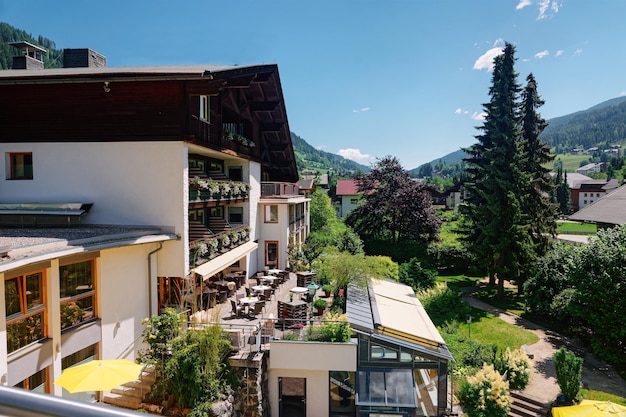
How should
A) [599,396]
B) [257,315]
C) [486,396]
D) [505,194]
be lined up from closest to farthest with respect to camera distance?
[486,396], [599,396], [257,315], [505,194]

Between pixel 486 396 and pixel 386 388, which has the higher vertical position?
pixel 386 388

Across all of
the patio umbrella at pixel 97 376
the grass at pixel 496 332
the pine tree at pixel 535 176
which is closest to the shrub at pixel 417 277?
the grass at pixel 496 332

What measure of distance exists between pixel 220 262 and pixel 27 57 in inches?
598

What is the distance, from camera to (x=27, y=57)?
813 inches

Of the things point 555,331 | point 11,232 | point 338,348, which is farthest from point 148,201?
point 555,331

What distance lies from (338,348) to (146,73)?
1314 centimetres

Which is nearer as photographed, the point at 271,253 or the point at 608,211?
the point at 271,253

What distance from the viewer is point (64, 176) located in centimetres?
1608

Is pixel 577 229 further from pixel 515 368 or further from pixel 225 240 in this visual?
pixel 225 240

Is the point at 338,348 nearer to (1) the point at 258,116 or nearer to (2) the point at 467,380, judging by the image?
(2) the point at 467,380

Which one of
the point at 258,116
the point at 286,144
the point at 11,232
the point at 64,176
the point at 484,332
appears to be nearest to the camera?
the point at 11,232

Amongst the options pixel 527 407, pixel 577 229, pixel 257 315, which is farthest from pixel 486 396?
pixel 577 229

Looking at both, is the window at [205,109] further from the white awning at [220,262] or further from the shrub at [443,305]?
the shrub at [443,305]

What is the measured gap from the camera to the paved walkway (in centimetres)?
1686
